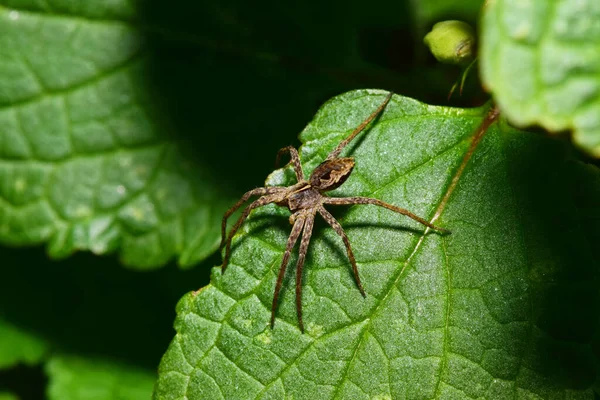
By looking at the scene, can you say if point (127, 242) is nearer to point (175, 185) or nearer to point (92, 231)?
point (92, 231)

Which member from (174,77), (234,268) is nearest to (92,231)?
(174,77)

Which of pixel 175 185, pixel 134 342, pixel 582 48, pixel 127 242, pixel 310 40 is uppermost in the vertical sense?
pixel 582 48

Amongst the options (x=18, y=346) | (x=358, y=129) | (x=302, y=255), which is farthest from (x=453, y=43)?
(x=18, y=346)

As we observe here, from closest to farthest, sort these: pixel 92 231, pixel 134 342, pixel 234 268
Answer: pixel 234 268 → pixel 92 231 → pixel 134 342

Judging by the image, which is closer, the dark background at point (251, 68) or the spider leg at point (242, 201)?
the spider leg at point (242, 201)

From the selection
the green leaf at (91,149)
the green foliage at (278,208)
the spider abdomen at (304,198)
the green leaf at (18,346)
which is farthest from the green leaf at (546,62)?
the green leaf at (18,346)

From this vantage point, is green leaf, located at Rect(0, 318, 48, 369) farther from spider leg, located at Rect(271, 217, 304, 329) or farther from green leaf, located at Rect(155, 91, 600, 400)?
spider leg, located at Rect(271, 217, 304, 329)

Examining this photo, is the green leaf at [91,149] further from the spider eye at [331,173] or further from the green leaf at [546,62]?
the green leaf at [546,62]
